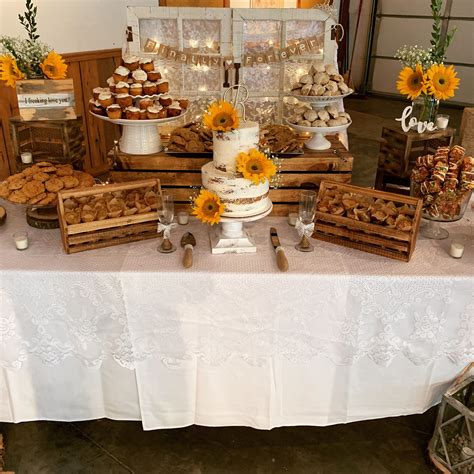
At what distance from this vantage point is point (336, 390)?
174 cm

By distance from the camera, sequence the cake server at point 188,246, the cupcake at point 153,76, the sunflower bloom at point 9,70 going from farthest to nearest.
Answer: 1. the sunflower bloom at point 9,70
2. the cupcake at point 153,76
3. the cake server at point 188,246

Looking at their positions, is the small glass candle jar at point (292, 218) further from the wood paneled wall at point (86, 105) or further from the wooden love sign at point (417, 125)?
the wood paneled wall at point (86, 105)

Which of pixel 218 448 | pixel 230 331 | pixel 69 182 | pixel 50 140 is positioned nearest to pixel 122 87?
pixel 69 182

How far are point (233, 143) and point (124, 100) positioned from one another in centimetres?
49

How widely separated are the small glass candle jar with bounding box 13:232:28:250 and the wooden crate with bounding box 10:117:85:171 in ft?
1.69

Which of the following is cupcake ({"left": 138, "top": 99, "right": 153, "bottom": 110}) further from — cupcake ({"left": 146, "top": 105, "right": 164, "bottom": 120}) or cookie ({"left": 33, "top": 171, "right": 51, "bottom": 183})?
cookie ({"left": 33, "top": 171, "right": 51, "bottom": 183})

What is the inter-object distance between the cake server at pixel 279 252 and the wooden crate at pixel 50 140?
3.02ft

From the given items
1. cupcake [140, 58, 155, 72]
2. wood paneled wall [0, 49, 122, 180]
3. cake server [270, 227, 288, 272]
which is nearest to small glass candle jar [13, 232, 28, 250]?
cupcake [140, 58, 155, 72]

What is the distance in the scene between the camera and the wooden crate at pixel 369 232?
154 cm

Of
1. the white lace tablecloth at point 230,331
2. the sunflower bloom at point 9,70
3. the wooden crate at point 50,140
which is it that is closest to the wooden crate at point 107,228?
the white lace tablecloth at point 230,331

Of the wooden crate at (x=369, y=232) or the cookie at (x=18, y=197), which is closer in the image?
the wooden crate at (x=369, y=232)

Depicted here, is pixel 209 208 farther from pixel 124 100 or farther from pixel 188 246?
pixel 124 100

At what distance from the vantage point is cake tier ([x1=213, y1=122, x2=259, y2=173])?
4.84ft

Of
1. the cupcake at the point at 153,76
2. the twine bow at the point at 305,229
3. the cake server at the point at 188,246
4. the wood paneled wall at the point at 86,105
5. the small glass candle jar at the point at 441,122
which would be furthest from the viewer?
the wood paneled wall at the point at 86,105
